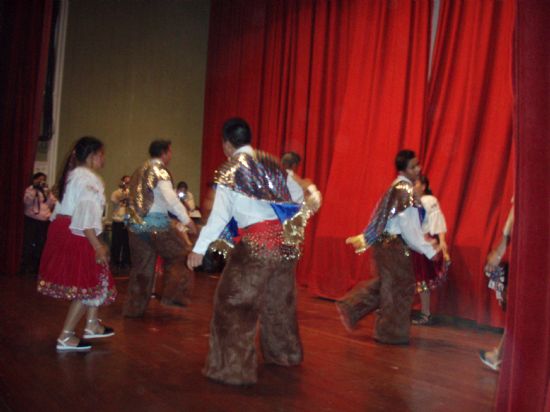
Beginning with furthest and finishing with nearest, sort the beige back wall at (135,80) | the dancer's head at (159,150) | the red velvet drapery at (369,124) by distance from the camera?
the beige back wall at (135,80) → the red velvet drapery at (369,124) → the dancer's head at (159,150)

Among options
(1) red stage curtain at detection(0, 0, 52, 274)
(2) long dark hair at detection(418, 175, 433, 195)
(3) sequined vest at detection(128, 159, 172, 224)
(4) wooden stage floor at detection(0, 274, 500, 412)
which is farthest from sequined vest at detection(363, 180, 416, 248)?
(1) red stage curtain at detection(0, 0, 52, 274)

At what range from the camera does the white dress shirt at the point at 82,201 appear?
10.2 ft

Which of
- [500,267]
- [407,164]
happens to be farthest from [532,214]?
[407,164]

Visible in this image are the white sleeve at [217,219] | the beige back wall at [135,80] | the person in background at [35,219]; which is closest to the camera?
the white sleeve at [217,219]

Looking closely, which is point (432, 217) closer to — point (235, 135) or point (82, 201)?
point (235, 135)

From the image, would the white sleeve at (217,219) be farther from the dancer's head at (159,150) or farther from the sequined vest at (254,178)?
the dancer's head at (159,150)

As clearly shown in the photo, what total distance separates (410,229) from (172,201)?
5.50ft

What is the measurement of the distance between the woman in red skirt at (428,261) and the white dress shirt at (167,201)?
1806mm

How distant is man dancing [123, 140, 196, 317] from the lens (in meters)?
4.19

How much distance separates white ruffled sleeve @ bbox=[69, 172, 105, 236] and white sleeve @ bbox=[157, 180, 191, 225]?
0.96 m

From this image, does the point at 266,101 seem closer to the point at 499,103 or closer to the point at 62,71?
the point at 62,71

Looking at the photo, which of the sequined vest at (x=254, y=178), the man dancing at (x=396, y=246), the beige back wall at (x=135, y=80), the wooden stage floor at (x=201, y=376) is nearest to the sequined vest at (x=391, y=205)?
the man dancing at (x=396, y=246)

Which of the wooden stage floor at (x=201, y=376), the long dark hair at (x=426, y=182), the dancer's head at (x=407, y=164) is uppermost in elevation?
the dancer's head at (x=407, y=164)

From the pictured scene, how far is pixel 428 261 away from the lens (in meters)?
4.46
